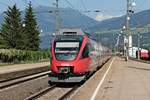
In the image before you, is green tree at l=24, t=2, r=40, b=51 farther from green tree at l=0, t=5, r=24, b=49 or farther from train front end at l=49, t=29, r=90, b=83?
train front end at l=49, t=29, r=90, b=83

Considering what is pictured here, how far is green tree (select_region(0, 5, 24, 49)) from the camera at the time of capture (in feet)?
309

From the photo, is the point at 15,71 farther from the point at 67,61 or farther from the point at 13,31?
the point at 13,31

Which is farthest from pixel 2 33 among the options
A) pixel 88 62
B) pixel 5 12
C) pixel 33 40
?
pixel 88 62

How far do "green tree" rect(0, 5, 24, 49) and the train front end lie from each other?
69396mm

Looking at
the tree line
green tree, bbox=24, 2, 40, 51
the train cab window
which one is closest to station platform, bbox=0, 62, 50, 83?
the train cab window

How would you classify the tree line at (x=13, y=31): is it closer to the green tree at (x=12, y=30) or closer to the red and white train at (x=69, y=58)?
the green tree at (x=12, y=30)

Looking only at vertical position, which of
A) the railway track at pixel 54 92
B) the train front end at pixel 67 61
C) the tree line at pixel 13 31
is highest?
the tree line at pixel 13 31

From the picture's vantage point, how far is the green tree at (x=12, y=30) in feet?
309

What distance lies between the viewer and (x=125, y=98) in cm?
1819

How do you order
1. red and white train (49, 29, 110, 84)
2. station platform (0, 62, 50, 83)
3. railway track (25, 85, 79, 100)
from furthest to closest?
station platform (0, 62, 50, 83), red and white train (49, 29, 110, 84), railway track (25, 85, 79, 100)

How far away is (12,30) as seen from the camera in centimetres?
9500

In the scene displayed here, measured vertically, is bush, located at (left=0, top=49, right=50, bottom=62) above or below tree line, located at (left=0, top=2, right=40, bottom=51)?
below

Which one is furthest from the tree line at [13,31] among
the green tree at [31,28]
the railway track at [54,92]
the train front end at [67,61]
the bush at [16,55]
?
the railway track at [54,92]

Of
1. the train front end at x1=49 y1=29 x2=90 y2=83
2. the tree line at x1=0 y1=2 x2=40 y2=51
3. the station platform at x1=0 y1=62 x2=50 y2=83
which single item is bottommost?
the station platform at x1=0 y1=62 x2=50 y2=83
